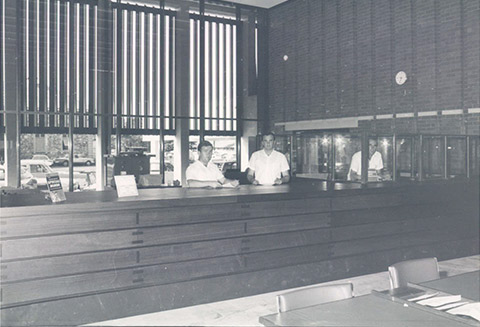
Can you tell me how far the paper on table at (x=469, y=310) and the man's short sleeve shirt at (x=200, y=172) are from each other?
3095 millimetres

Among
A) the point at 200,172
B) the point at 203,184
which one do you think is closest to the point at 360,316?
the point at 203,184

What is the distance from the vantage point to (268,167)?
548cm

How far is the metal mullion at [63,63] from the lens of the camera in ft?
30.4

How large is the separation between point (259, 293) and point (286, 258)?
436mm

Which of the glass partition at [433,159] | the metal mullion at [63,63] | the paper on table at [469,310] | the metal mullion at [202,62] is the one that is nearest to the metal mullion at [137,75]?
the metal mullion at [202,62]

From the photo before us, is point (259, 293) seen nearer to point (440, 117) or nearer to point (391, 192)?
point (391, 192)

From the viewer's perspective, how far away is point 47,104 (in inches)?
362

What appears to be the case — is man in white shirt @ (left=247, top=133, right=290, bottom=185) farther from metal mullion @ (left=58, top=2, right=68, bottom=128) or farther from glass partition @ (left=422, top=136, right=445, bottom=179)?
metal mullion @ (left=58, top=2, right=68, bottom=128)

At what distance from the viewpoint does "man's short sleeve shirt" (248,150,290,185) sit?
5447 millimetres

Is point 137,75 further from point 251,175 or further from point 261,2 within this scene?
point 251,175

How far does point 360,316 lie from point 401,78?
6521 mm

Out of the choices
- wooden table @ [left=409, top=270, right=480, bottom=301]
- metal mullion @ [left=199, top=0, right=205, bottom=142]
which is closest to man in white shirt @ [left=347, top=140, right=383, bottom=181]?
wooden table @ [left=409, top=270, right=480, bottom=301]

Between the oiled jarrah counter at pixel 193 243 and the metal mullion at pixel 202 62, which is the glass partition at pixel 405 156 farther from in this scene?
the metal mullion at pixel 202 62

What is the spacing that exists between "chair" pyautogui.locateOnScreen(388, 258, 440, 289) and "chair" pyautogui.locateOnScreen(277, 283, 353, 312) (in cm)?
37
